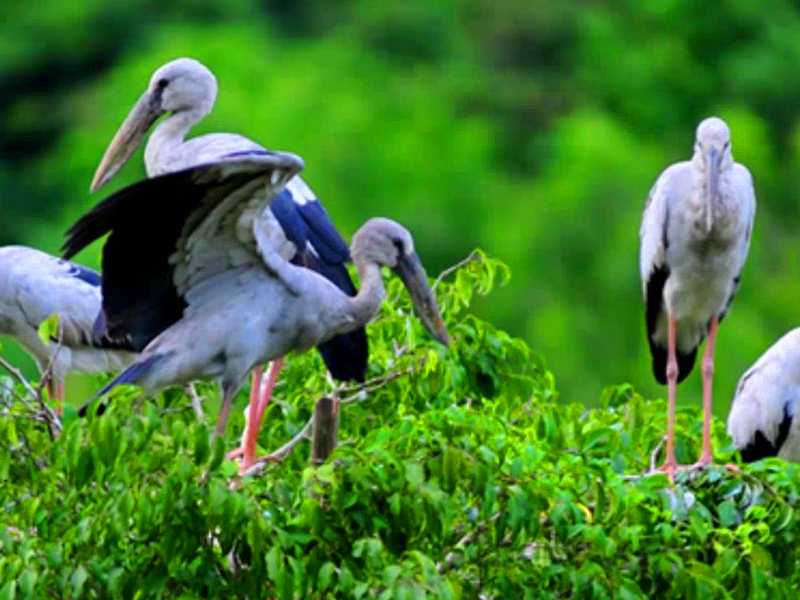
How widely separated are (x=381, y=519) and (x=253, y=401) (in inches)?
75.8

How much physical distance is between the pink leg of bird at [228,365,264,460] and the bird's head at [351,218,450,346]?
492mm

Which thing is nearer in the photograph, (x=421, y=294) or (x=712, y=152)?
(x=421, y=294)

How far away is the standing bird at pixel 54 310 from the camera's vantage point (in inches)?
359

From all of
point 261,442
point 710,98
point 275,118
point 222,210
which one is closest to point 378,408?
point 261,442

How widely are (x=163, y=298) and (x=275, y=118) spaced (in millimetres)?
16957

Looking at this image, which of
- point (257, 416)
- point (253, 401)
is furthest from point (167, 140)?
point (257, 416)

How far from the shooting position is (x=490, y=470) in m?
5.74

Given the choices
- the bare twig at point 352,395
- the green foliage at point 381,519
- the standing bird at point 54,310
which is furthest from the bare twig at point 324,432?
the standing bird at point 54,310

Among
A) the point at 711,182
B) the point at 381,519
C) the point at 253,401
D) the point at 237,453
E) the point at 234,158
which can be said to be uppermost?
the point at 234,158

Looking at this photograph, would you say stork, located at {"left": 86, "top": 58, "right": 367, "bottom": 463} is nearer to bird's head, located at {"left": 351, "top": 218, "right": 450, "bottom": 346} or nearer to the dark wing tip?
bird's head, located at {"left": 351, "top": 218, "right": 450, "bottom": 346}

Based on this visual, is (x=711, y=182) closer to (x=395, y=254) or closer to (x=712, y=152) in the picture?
(x=712, y=152)

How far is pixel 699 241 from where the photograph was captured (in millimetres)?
8031

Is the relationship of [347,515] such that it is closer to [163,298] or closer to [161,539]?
[161,539]

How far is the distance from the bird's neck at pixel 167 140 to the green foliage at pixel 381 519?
1.98 metres
